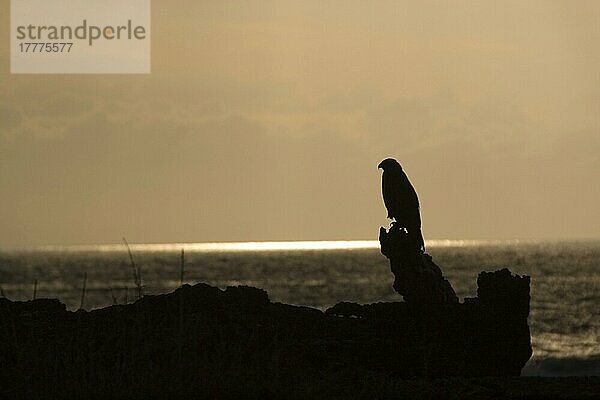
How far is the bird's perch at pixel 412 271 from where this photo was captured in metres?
22.6

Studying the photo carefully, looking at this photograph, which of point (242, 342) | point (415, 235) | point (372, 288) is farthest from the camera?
point (372, 288)

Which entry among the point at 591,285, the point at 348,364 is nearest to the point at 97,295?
the point at 591,285

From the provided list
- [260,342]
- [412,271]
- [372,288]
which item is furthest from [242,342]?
[372,288]

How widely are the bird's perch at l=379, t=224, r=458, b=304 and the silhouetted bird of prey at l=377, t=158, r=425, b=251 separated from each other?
0.16m

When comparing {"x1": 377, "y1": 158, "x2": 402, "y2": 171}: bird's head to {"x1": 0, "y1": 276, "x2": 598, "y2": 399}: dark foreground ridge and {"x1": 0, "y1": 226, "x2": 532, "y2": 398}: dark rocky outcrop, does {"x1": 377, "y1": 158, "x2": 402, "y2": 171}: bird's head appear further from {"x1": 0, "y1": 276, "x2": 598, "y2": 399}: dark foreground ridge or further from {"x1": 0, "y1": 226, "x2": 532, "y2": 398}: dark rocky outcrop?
{"x1": 0, "y1": 276, "x2": 598, "y2": 399}: dark foreground ridge

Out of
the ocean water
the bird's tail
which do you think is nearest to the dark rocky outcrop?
the bird's tail

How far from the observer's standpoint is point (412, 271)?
22906 millimetres

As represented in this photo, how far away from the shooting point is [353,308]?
75.5ft

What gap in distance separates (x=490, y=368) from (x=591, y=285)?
105881mm

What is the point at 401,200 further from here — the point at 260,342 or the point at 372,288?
the point at 372,288

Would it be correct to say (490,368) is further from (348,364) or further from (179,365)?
(179,365)

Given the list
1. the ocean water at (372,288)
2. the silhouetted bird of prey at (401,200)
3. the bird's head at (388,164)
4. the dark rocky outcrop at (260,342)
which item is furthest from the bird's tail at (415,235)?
the ocean water at (372,288)

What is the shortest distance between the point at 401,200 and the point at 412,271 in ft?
4.64

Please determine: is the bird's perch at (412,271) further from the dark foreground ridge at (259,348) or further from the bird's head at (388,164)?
the bird's head at (388,164)
